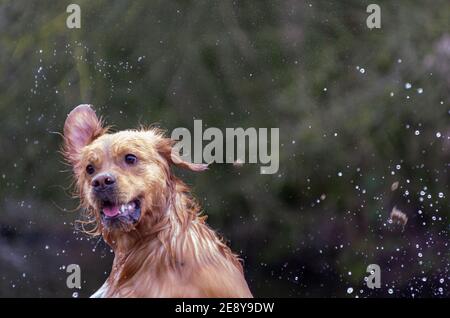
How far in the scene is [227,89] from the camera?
3.00 meters

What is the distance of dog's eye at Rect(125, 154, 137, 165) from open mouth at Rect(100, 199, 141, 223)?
11cm

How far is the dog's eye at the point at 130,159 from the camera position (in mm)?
2299

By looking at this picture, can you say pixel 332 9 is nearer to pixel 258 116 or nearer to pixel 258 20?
pixel 258 20

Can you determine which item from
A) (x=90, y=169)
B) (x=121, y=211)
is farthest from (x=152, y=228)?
(x=90, y=169)

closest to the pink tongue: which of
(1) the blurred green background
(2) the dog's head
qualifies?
(2) the dog's head

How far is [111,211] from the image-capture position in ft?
7.48

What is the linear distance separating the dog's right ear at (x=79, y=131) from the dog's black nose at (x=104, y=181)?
241 mm

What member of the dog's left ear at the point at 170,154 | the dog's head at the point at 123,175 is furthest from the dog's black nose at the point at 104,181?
the dog's left ear at the point at 170,154

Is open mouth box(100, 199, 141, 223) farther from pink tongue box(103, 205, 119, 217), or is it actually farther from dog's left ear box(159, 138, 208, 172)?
dog's left ear box(159, 138, 208, 172)

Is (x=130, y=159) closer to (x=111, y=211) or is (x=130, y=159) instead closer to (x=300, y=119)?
(x=111, y=211)

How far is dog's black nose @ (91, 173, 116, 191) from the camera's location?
223cm

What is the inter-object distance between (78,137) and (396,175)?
127 cm

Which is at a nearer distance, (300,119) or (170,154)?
(170,154)

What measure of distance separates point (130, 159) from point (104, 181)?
0.12 metres
